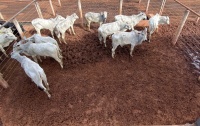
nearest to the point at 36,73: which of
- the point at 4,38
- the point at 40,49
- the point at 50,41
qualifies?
the point at 40,49

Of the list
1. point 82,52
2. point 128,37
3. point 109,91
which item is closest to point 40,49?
point 82,52

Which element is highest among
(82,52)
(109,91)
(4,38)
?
(4,38)

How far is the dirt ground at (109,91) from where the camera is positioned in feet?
14.2

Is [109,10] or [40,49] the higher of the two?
[40,49]

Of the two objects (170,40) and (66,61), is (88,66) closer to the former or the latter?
(66,61)

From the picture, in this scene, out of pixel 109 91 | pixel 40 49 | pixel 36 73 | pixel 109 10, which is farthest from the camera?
pixel 109 10

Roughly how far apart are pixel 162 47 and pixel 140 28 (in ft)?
5.01

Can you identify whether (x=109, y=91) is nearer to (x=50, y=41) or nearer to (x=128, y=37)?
(x=128, y=37)

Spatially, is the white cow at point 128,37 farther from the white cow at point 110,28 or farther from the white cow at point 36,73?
the white cow at point 36,73

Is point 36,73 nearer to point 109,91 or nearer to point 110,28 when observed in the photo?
point 109,91

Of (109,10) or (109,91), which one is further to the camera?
(109,10)

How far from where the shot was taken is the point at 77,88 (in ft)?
16.6

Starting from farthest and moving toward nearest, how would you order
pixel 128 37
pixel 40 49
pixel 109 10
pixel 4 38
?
pixel 109 10, pixel 4 38, pixel 128 37, pixel 40 49

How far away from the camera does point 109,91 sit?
16.2ft
